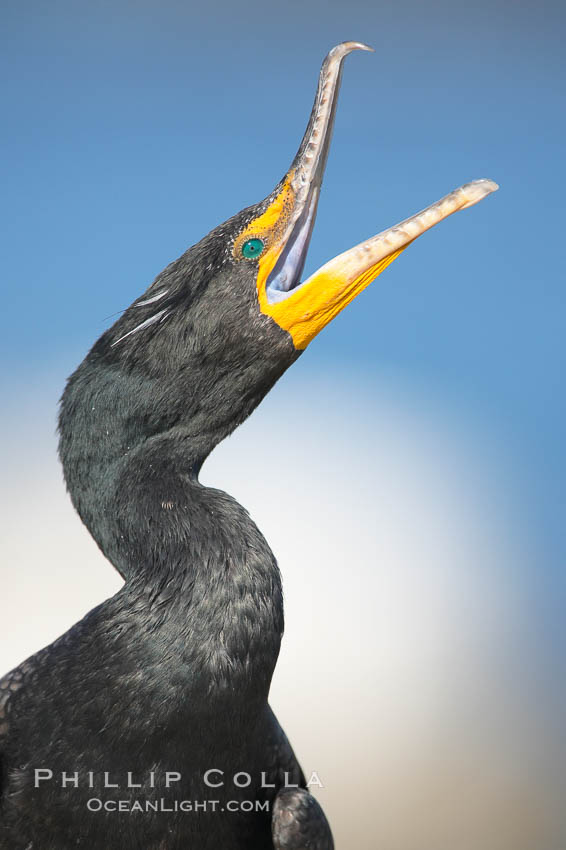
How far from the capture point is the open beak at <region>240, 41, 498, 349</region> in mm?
1750

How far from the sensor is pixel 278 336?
1809mm

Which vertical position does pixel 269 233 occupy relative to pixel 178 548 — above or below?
above

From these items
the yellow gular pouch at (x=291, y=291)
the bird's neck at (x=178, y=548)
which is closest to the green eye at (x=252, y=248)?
the yellow gular pouch at (x=291, y=291)

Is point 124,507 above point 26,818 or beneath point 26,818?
Result: above

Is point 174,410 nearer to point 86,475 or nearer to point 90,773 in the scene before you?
point 86,475

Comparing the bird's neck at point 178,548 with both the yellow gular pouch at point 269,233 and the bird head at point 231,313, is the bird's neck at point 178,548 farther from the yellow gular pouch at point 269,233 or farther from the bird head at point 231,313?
the yellow gular pouch at point 269,233

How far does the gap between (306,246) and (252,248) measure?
13 cm

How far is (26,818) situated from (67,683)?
0.93ft

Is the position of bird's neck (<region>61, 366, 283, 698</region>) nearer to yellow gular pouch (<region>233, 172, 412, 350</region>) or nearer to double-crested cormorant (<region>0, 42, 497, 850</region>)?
double-crested cormorant (<region>0, 42, 497, 850</region>)

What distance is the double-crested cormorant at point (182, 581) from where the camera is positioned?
1.64 meters

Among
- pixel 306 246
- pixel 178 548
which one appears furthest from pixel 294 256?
pixel 178 548

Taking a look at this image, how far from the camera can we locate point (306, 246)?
6.15ft

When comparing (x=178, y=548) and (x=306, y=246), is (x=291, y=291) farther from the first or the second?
(x=178, y=548)

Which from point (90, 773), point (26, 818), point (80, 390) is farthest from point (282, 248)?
point (26, 818)
